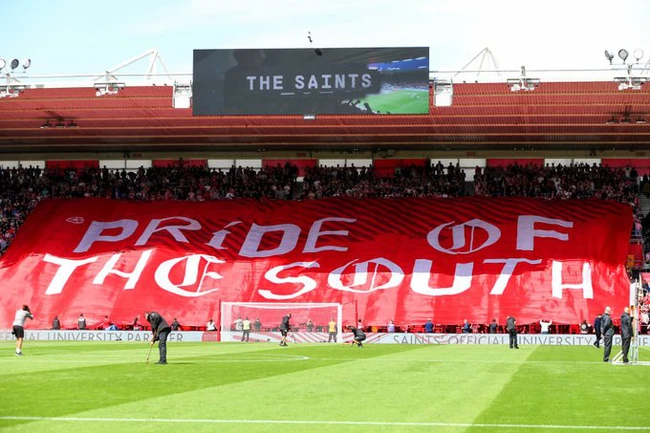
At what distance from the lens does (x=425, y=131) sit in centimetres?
6500

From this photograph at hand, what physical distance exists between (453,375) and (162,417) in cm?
1126

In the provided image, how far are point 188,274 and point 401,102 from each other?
17530 millimetres

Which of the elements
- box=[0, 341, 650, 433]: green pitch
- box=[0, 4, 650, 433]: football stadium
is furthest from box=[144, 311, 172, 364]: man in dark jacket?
box=[0, 4, 650, 433]: football stadium

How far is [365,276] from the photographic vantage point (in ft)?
196

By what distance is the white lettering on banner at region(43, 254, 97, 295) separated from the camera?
6116 cm

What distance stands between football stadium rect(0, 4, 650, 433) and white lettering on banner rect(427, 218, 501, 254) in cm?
12

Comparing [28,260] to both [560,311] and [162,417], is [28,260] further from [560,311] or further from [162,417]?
[162,417]

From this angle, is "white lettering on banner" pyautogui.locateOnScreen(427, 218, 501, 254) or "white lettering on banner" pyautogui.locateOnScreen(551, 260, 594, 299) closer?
"white lettering on banner" pyautogui.locateOnScreen(551, 260, 594, 299)

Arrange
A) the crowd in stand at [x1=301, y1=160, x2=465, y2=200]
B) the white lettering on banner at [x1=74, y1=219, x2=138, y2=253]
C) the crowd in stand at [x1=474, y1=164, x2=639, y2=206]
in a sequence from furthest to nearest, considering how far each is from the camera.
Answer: the crowd in stand at [x1=301, y1=160, x2=465, y2=200]
the crowd in stand at [x1=474, y1=164, x2=639, y2=206]
the white lettering on banner at [x1=74, y1=219, x2=138, y2=253]

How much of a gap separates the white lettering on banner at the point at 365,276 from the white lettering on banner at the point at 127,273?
11509 mm

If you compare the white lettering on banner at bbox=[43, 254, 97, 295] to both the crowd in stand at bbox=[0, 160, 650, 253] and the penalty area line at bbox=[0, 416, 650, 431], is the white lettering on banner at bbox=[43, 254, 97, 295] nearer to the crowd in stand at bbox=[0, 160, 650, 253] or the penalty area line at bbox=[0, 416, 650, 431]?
the crowd in stand at bbox=[0, 160, 650, 253]

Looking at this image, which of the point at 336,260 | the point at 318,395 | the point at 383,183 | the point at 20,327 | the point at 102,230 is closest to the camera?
the point at 318,395

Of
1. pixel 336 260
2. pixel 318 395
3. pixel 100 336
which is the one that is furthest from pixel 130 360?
pixel 336 260

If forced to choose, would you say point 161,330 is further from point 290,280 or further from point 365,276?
point 365,276
